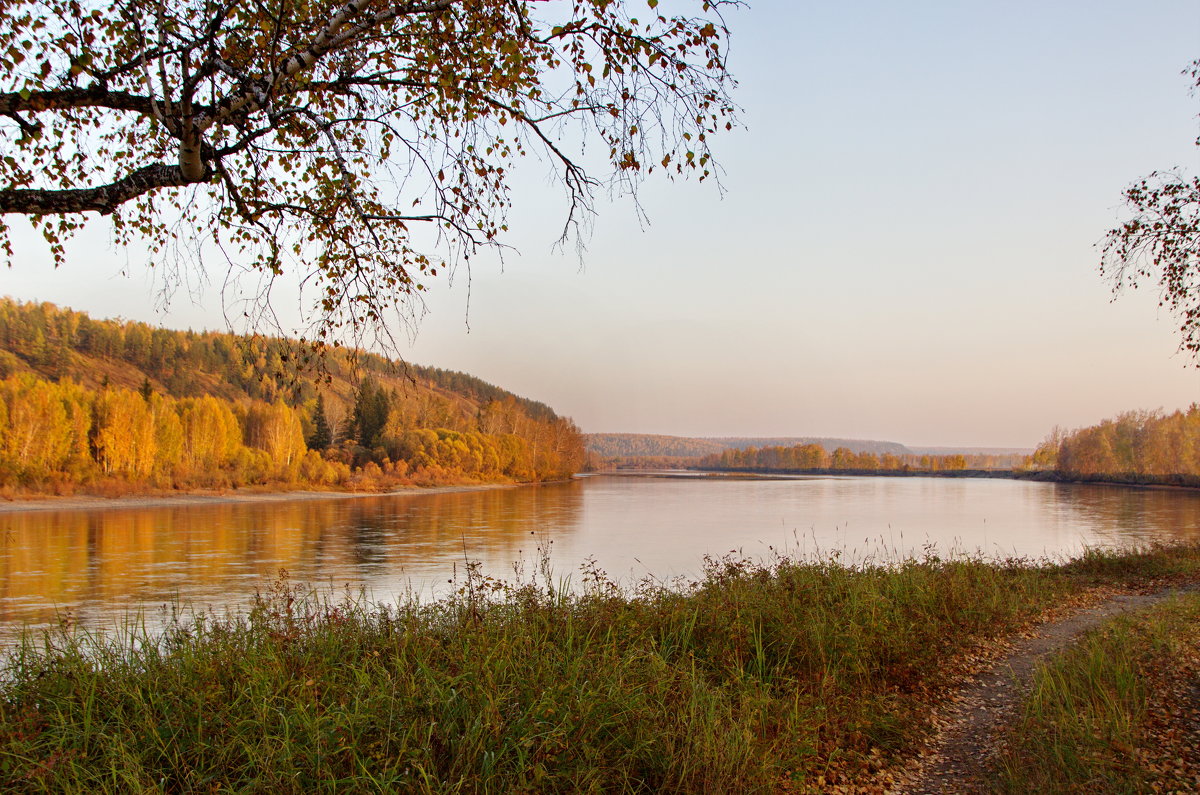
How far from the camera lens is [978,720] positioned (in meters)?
5.73

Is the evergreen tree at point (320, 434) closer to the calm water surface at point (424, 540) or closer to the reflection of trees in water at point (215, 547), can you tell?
the calm water surface at point (424, 540)

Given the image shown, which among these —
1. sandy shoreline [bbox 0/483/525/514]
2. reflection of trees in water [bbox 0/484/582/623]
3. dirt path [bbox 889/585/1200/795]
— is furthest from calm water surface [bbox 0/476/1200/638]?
dirt path [bbox 889/585/1200/795]

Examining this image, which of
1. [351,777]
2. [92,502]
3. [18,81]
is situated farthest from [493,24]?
[92,502]

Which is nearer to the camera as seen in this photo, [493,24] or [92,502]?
[493,24]

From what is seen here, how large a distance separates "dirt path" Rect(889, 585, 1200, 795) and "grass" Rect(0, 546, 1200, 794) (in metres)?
0.25

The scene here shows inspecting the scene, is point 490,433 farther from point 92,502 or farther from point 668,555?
point 668,555

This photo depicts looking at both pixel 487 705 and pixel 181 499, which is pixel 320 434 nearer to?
pixel 181 499

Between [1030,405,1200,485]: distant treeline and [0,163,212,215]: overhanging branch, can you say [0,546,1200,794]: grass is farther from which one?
[1030,405,1200,485]: distant treeline

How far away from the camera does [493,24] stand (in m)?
4.15

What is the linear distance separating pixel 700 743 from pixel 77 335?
468 ft

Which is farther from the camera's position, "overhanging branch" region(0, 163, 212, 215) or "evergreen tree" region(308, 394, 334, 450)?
"evergreen tree" region(308, 394, 334, 450)

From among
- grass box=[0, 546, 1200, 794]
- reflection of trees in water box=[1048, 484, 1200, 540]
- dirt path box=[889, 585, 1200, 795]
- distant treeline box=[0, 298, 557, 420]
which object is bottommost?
reflection of trees in water box=[1048, 484, 1200, 540]

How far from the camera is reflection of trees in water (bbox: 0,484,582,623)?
16984mm

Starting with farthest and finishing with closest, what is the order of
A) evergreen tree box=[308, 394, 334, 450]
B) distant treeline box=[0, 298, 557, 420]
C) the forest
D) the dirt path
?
distant treeline box=[0, 298, 557, 420]
evergreen tree box=[308, 394, 334, 450]
the forest
the dirt path
